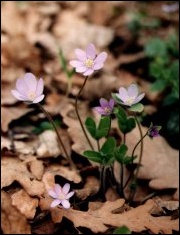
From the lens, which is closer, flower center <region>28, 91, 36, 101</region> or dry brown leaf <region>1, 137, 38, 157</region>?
flower center <region>28, 91, 36, 101</region>

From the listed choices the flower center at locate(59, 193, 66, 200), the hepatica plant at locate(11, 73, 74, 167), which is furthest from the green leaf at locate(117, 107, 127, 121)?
the flower center at locate(59, 193, 66, 200)

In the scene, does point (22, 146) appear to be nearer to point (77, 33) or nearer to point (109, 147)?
point (109, 147)

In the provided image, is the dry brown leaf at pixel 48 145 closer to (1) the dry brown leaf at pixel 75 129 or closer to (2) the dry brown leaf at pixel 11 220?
(1) the dry brown leaf at pixel 75 129

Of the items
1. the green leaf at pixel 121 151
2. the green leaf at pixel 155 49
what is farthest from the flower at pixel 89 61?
the green leaf at pixel 155 49

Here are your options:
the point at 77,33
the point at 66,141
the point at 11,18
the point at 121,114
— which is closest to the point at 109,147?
the point at 121,114

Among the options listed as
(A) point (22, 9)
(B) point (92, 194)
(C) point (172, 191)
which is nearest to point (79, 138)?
(B) point (92, 194)

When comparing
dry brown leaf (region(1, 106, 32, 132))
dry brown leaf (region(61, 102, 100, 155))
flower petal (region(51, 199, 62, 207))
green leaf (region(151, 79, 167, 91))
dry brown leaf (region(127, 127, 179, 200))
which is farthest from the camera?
green leaf (region(151, 79, 167, 91))

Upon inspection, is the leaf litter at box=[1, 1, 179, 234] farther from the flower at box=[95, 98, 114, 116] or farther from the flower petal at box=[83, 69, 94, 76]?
the flower petal at box=[83, 69, 94, 76]
